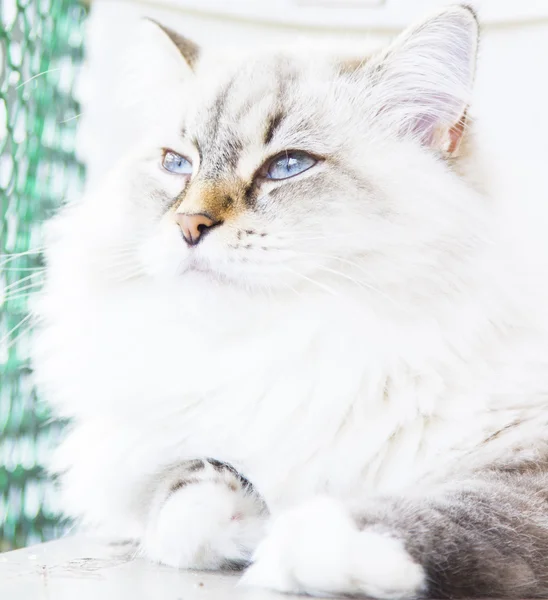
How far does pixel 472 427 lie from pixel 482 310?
196 mm

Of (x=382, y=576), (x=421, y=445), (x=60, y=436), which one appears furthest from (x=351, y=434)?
(x=60, y=436)

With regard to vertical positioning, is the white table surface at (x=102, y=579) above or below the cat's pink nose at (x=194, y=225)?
below

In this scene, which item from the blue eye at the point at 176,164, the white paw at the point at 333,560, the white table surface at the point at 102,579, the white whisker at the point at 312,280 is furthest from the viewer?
the blue eye at the point at 176,164

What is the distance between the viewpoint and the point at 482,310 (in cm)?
119

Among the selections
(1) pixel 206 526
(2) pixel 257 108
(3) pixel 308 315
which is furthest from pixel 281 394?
(2) pixel 257 108

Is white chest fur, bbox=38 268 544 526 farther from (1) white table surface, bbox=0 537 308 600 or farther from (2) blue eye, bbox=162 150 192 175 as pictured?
(2) blue eye, bbox=162 150 192 175

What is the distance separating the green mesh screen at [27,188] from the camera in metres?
1.46

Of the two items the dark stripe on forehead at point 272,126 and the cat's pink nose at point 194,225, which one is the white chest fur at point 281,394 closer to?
the cat's pink nose at point 194,225

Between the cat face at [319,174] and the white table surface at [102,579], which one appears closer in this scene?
the white table surface at [102,579]

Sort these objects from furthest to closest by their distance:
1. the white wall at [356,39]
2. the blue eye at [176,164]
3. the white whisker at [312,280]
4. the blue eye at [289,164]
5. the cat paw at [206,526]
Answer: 1. the white wall at [356,39]
2. the blue eye at [176,164]
3. the blue eye at [289,164]
4. the white whisker at [312,280]
5. the cat paw at [206,526]

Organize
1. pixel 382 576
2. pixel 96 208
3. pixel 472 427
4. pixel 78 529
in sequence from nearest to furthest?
pixel 382 576 < pixel 472 427 < pixel 96 208 < pixel 78 529

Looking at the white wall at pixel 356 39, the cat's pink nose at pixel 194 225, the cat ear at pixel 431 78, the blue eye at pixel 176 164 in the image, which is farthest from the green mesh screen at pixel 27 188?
the cat ear at pixel 431 78

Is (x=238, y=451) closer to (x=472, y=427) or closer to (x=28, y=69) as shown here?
(x=472, y=427)

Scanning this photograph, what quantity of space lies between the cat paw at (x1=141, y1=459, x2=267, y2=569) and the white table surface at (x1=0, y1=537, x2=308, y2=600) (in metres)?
0.02
